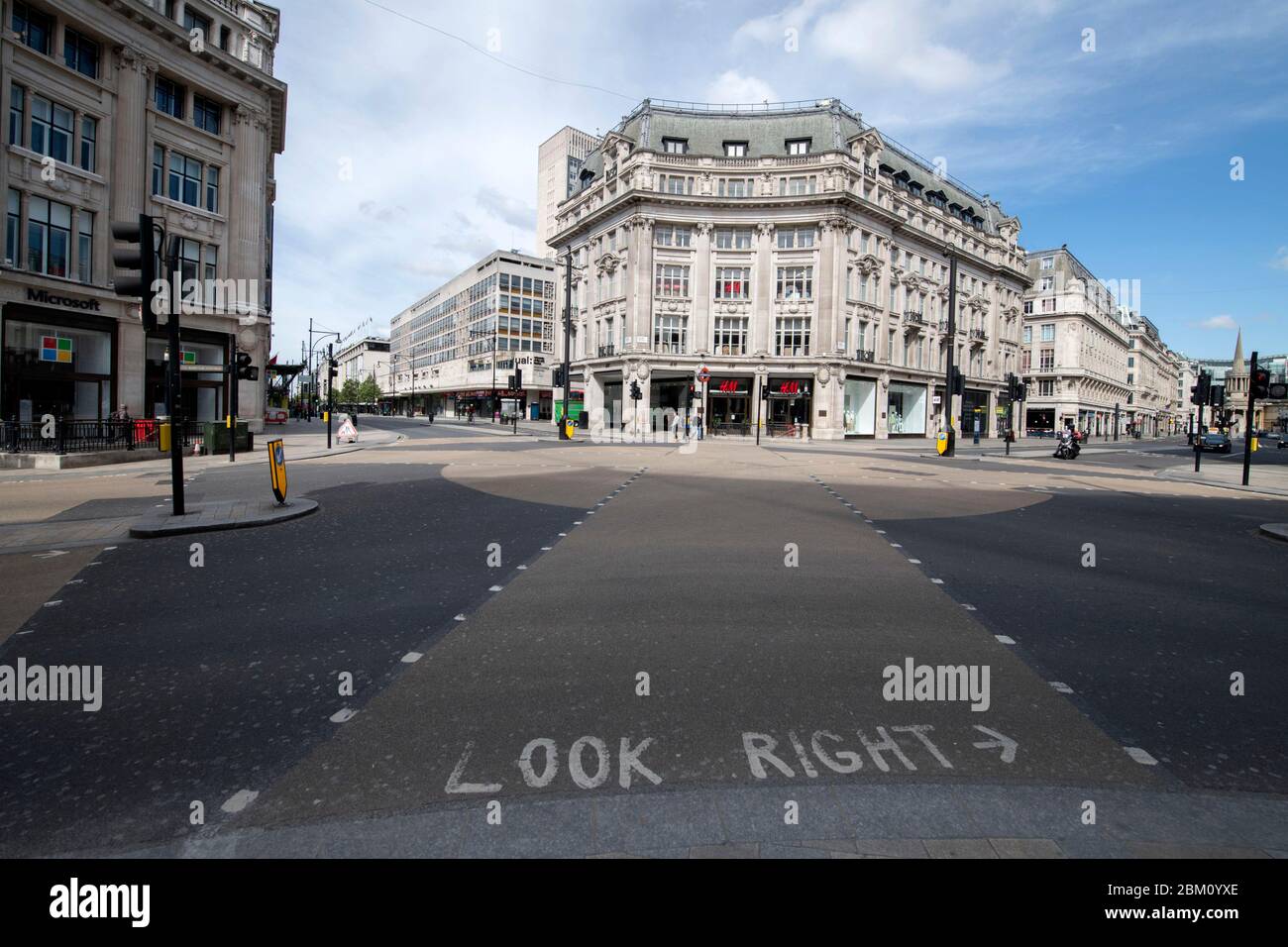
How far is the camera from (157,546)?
29.5 ft

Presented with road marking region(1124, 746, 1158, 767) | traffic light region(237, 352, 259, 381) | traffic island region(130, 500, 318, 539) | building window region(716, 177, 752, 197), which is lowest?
road marking region(1124, 746, 1158, 767)

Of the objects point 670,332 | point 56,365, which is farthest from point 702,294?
point 56,365

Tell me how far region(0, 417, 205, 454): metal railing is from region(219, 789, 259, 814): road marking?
845 inches

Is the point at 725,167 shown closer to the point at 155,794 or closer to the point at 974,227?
the point at 974,227

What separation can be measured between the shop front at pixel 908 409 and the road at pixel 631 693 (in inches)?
2039

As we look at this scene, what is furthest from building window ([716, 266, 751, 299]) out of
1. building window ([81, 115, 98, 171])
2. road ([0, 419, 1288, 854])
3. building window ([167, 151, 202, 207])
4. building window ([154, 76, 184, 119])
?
road ([0, 419, 1288, 854])

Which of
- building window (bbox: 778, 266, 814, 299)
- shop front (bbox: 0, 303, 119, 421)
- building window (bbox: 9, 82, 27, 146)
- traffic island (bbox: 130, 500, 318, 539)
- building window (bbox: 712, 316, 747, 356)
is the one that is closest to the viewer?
traffic island (bbox: 130, 500, 318, 539)

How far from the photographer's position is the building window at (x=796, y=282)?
53406 mm

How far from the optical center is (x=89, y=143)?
2883cm

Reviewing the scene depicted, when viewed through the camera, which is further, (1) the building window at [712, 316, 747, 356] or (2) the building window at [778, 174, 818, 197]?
(1) the building window at [712, 316, 747, 356]

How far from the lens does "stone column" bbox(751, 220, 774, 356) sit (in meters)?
53.8

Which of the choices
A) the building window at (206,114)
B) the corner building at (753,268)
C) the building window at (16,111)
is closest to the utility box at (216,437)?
the building window at (16,111)

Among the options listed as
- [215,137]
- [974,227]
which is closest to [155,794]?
[215,137]

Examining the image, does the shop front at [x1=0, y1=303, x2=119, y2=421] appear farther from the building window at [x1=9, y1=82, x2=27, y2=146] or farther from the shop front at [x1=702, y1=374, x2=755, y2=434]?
the shop front at [x1=702, y1=374, x2=755, y2=434]
